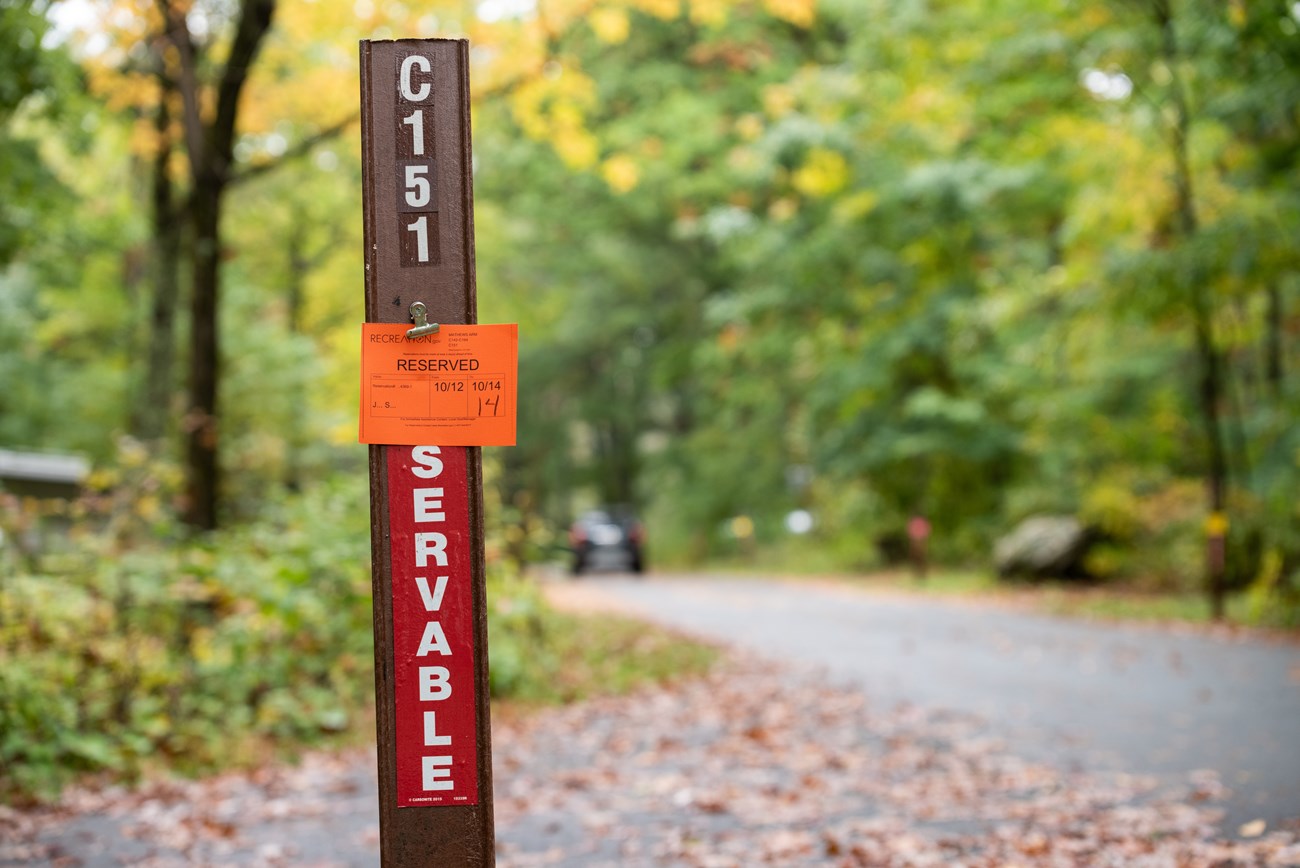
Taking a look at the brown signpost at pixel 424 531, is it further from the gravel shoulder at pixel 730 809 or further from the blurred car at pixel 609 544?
the blurred car at pixel 609 544

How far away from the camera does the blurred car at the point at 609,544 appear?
29.8 metres

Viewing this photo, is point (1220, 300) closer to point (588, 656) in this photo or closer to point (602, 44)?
point (588, 656)

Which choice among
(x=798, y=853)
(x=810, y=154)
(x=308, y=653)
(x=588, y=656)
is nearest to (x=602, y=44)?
(x=810, y=154)

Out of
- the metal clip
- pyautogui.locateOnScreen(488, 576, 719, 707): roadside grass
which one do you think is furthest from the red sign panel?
pyautogui.locateOnScreen(488, 576, 719, 707): roadside grass

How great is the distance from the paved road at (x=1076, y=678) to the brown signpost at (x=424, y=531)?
3.76m

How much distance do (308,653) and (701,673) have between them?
12.3 feet

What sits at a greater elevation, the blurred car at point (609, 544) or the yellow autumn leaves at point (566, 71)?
the yellow autumn leaves at point (566, 71)

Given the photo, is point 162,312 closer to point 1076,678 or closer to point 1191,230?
point 1076,678

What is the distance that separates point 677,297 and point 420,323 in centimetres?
3317

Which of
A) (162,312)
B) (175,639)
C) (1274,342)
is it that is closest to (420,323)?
(175,639)

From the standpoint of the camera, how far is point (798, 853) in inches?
206

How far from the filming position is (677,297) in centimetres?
3603

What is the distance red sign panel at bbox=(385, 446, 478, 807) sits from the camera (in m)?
3.08

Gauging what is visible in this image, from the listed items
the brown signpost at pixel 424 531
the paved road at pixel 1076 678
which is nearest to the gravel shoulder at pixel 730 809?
the paved road at pixel 1076 678
